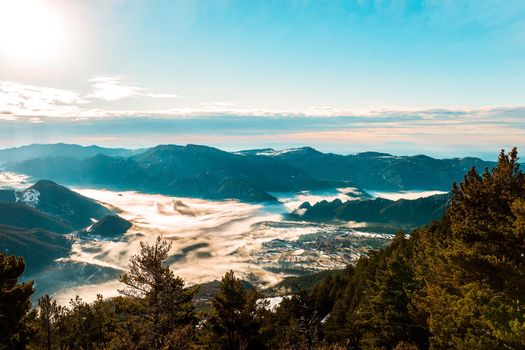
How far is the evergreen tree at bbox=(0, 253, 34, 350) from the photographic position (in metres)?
36.2

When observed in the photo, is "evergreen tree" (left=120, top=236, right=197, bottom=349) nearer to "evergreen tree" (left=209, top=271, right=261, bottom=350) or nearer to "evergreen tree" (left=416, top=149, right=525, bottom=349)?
"evergreen tree" (left=209, top=271, right=261, bottom=350)

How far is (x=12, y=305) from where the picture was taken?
1449 inches

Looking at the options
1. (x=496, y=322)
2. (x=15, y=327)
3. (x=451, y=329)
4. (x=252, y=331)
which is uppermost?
(x=496, y=322)

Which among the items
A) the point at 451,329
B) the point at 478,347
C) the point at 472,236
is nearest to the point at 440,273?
the point at 451,329

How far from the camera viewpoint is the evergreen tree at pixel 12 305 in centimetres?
3616

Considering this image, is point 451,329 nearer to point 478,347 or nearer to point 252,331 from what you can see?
point 478,347

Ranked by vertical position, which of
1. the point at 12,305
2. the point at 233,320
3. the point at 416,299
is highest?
the point at 12,305

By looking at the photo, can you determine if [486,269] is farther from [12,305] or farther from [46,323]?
[46,323]

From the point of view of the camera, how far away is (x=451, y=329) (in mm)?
29500

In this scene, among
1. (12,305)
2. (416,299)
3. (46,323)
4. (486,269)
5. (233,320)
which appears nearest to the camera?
(486,269)

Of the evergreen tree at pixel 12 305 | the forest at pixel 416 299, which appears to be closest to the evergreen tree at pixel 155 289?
the forest at pixel 416 299

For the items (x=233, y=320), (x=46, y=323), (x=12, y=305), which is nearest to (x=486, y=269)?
(x=233, y=320)

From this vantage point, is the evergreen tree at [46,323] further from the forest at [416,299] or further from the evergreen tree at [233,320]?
the evergreen tree at [233,320]

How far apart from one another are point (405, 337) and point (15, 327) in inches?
1599
